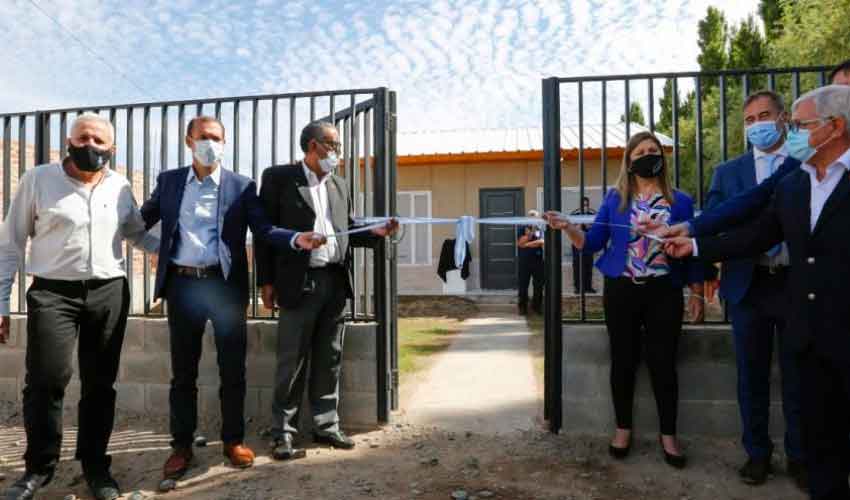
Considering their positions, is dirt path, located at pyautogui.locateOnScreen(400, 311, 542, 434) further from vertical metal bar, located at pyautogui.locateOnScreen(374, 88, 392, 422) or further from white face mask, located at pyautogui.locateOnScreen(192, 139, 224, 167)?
white face mask, located at pyautogui.locateOnScreen(192, 139, 224, 167)

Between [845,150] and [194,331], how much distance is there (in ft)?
11.1

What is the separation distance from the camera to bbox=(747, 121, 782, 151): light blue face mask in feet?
10.1

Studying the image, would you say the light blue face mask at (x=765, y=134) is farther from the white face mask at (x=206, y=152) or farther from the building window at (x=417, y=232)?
the building window at (x=417, y=232)

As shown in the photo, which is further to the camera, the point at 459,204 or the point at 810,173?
the point at 459,204

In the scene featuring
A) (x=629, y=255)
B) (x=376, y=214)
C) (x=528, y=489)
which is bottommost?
(x=528, y=489)

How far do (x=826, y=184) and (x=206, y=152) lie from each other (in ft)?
10.4

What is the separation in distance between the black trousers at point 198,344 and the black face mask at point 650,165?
2514mm

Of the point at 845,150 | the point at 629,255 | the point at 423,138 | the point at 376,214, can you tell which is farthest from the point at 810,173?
the point at 423,138

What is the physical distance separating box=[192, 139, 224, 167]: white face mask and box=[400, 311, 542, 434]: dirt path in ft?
7.49

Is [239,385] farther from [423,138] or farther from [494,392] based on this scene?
[423,138]

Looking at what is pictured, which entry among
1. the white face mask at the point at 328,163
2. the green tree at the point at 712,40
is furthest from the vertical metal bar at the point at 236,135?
the green tree at the point at 712,40

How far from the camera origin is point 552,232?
390 centimetres

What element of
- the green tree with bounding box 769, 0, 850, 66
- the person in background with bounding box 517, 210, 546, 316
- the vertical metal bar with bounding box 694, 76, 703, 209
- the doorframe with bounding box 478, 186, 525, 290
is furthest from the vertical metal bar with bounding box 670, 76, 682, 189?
the doorframe with bounding box 478, 186, 525, 290

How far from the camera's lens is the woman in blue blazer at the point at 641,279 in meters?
3.28
